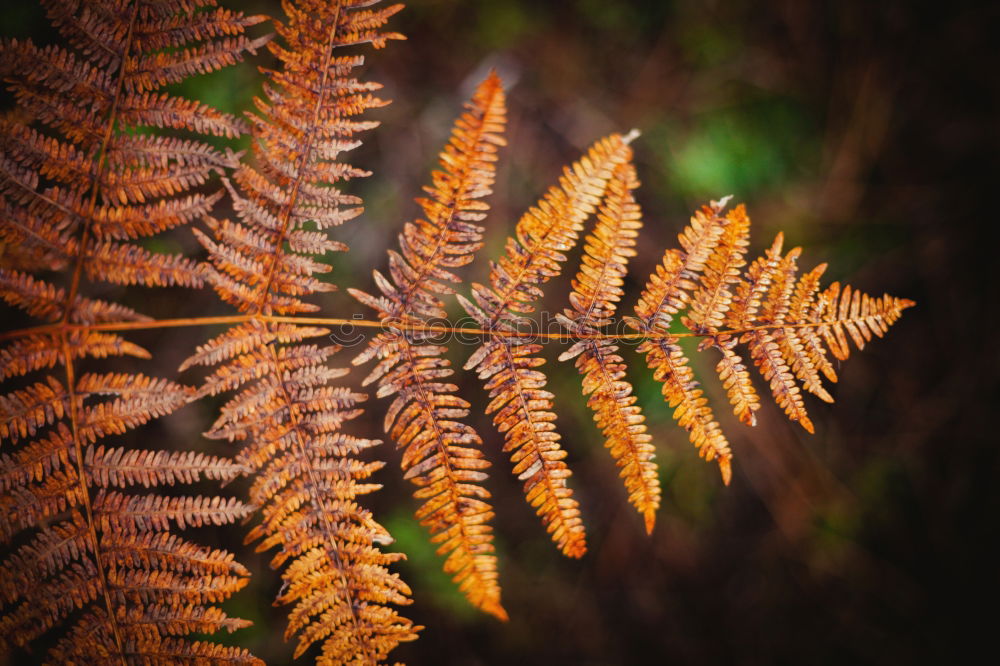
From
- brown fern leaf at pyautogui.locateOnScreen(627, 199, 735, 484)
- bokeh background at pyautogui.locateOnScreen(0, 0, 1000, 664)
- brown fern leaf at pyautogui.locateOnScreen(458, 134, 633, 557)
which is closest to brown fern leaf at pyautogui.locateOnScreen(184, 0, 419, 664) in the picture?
brown fern leaf at pyautogui.locateOnScreen(458, 134, 633, 557)

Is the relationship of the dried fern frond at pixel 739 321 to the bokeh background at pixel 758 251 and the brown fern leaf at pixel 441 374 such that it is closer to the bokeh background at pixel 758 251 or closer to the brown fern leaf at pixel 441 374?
the brown fern leaf at pixel 441 374

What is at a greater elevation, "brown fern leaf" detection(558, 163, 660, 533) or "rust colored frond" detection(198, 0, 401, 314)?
"rust colored frond" detection(198, 0, 401, 314)

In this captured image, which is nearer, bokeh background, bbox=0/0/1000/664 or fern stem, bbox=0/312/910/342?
fern stem, bbox=0/312/910/342

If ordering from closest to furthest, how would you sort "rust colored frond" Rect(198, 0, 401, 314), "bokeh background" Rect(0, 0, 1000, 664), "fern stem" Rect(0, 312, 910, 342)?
"rust colored frond" Rect(198, 0, 401, 314) < "fern stem" Rect(0, 312, 910, 342) < "bokeh background" Rect(0, 0, 1000, 664)

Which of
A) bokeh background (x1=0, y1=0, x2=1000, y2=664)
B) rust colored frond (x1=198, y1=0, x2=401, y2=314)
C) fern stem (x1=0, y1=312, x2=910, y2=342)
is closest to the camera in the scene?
rust colored frond (x1=198, y1=0, x2=401, y2=314)

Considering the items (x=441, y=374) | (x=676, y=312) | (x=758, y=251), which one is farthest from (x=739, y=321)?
(x=758, y=251)

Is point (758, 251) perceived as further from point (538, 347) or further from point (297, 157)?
point (297, 157)

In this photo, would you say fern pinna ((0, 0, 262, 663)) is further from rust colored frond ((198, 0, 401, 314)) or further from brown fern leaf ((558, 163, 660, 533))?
brown fern leaf ((558, 163, 660, 533))
